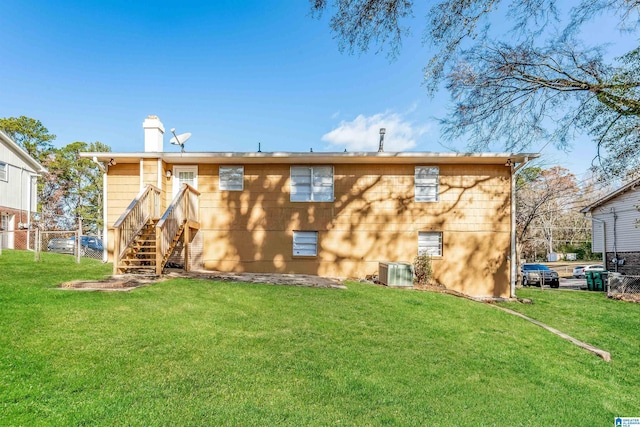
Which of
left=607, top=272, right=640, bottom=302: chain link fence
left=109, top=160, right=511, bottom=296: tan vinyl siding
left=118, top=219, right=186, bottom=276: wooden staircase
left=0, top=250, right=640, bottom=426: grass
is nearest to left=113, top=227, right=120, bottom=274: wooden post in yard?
left=118, top=219, right=186, bottom=276: wooden staircase

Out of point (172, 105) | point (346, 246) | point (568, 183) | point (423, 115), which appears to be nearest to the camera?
point (423, 115)

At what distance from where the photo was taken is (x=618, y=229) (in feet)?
60.0

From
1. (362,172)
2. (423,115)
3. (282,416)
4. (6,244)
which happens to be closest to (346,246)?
(362,172)

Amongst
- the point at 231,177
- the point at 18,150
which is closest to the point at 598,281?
the point at 231,177

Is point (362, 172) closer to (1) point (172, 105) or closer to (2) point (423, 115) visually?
(2) point (423, 115)

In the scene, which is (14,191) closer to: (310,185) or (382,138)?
(310,185)

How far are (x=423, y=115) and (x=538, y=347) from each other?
5402 millimetres

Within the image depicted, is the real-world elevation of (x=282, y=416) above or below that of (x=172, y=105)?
below

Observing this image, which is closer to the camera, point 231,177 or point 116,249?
point 116,249

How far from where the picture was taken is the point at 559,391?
392 cm

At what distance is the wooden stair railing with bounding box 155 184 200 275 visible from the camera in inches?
310

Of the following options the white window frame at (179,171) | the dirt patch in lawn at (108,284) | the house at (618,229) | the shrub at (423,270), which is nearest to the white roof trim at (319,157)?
the white window frame at (179,171)

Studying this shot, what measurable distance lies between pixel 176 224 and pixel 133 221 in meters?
1.04

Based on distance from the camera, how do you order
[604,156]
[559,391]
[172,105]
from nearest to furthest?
[559,391] → [604,156] → [172,105]
